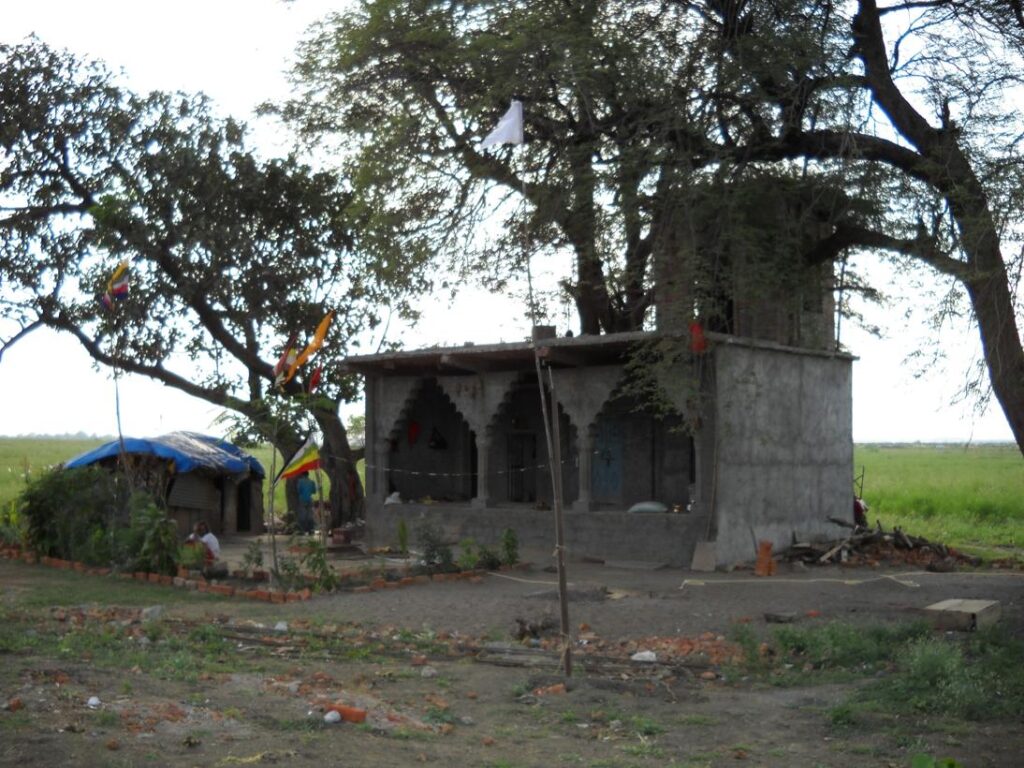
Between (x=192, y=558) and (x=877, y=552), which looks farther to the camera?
(x=877, y=552)

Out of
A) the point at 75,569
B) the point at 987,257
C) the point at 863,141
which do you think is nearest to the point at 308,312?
the point at 75,569

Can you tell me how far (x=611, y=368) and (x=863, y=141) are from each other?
20.0ft

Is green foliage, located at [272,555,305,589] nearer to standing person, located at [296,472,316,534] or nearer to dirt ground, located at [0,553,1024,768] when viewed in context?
dirt ground, located at [0,553,1024,768]

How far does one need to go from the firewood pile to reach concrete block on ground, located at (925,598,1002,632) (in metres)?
7.30

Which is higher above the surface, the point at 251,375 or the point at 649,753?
the point at 251,375

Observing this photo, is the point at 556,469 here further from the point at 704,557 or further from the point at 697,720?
the point at 704,557

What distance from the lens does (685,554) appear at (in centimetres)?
1884

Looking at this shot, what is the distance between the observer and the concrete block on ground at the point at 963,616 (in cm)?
1151

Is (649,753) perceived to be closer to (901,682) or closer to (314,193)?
(901,682)

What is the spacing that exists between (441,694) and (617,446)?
1375 cm

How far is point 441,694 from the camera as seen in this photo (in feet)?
29.5

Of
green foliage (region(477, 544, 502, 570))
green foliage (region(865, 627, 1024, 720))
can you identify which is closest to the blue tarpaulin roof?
green foliage (region(477, 544, 502, 570))

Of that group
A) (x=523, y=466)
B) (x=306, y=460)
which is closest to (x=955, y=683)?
(x=306, y=460)

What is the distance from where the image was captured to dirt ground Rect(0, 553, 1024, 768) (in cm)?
708
